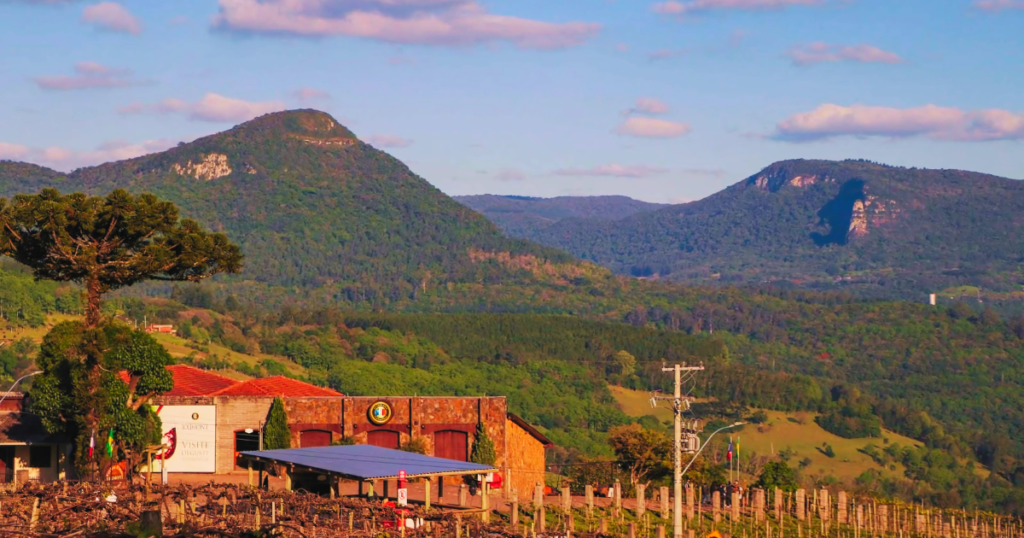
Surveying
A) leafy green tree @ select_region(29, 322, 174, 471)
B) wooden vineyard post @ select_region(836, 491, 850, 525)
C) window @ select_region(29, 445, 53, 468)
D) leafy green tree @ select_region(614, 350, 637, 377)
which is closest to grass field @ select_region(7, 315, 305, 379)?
leafy green tree @ select_region(614, 350, 637, 377)

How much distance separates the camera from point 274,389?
69438mm

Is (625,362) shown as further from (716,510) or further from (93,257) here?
(93,257)

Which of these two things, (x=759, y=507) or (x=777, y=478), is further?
(x=777, y=478)

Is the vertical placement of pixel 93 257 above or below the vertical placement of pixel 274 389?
above

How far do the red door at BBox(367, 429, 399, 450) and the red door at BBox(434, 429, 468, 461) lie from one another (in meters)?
1.88

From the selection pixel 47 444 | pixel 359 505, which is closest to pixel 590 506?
pixel 359 505

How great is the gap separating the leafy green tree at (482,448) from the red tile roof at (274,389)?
7095 millimetres

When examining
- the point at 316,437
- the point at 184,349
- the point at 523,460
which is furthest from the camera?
the point at 184,349

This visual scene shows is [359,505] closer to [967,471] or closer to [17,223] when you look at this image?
[17,223]

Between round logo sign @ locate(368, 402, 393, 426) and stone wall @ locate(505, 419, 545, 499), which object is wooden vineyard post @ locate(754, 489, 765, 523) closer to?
stone wall @ locate(505, 419, 545, 499)

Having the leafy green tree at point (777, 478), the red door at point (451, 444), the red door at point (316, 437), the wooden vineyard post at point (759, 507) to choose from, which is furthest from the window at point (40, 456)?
the leafy green tree at point (777, 478)

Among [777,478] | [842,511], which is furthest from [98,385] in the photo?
[777,478]

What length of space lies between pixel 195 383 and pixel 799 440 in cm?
9847

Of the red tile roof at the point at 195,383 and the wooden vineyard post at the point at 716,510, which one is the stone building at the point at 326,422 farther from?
the wooden vineyard post at the point at 716,510
